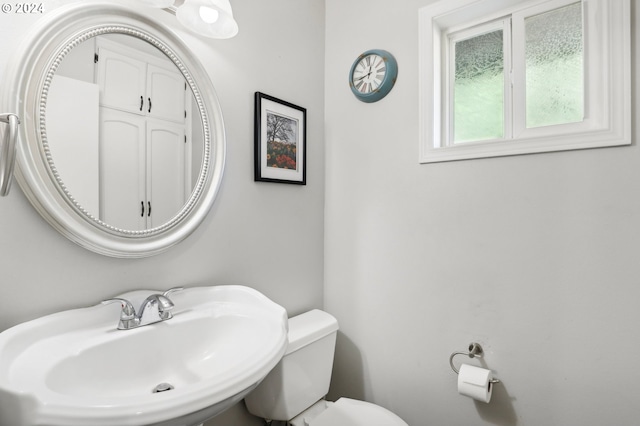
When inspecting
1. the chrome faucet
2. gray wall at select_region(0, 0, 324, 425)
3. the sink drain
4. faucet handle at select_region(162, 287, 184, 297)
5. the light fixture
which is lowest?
the sink drain

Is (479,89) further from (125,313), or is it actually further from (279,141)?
(125,313)

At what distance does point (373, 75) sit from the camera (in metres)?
1.57

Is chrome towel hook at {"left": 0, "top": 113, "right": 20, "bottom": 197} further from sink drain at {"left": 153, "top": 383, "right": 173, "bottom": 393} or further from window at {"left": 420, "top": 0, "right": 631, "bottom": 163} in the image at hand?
window at {"left": 420, "top": 0, "right": 631, "bottom": 163}

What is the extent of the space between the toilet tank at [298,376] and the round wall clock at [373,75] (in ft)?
3.56

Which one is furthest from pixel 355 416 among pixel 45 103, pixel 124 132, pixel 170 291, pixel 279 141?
pixel 45 103

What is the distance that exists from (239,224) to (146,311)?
0.48 meters

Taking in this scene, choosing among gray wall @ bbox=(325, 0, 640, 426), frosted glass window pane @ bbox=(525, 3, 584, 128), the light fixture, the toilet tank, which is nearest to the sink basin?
the toilet tank

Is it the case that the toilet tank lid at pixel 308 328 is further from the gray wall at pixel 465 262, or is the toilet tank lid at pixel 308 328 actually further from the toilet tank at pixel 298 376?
the gray wall at pixel 465 262

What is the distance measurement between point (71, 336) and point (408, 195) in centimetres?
129

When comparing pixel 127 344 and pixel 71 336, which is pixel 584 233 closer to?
pixel 127 344

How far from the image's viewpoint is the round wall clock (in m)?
1.52

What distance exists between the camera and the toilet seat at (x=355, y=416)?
1264mm

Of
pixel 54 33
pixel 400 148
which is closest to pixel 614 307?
pixel 400 148

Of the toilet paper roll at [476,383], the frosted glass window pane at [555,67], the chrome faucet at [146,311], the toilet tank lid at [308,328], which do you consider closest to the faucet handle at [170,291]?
the chrome faucet at [146,311]
